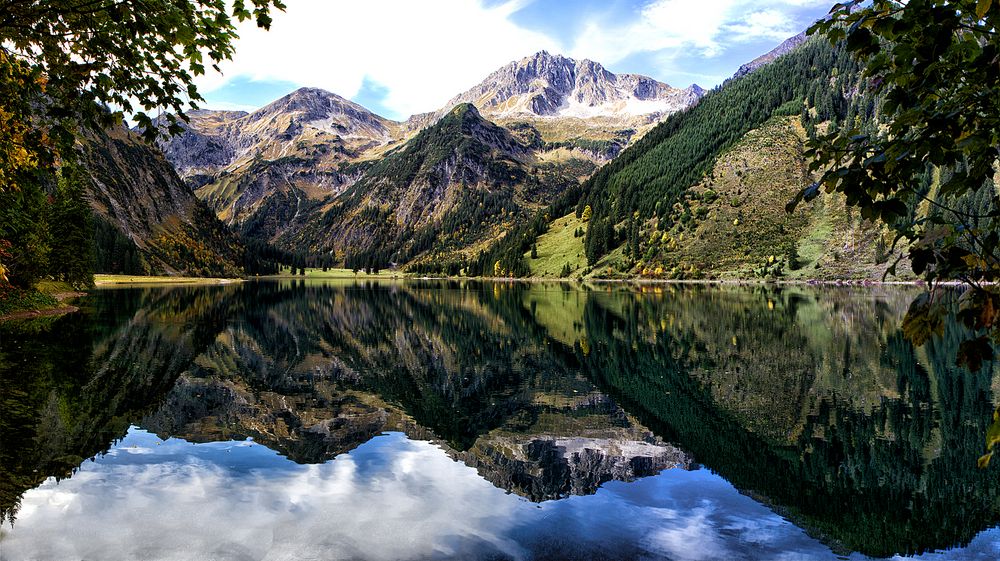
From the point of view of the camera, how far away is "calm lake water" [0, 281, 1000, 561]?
13414 millimetres

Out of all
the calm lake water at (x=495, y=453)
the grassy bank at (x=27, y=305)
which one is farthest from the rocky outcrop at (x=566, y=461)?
the grassy bank at (x=27, y=305)

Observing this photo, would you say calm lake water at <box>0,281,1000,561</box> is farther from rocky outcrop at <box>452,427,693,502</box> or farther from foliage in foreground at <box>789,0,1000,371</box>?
foliage in foreground at <box>789,0,1000,371</box>

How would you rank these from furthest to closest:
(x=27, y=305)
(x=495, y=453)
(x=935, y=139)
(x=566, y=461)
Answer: (x=27, y=305) → (x=495, y=453) → (x=566, y=461) → (x=935, y=139)

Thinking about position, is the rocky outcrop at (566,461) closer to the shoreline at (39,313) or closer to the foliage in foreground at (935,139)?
the foliage in foreground at (935,139)

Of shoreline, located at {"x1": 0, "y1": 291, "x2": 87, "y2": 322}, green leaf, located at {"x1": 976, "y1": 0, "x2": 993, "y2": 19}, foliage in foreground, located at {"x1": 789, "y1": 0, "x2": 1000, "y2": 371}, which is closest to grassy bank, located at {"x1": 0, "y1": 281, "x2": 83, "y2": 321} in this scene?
shoreline, located at {"x1": 0, "y1": 291, "x2": 87, "y2": 322}

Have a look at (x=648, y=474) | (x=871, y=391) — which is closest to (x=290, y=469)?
(x=648, y=474)

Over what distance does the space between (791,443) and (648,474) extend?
20.9 feet

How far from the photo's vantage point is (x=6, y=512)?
13.4m

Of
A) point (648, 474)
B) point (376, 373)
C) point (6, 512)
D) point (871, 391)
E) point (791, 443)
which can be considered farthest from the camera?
point (376, 373)

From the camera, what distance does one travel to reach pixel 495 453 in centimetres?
2080

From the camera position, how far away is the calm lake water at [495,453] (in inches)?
528

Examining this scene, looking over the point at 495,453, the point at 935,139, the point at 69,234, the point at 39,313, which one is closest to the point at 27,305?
the point at 39,313

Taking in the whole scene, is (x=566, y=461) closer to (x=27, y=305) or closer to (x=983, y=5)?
(x=983, y=5)

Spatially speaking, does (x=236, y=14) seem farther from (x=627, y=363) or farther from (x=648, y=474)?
(x=627, y=363)
